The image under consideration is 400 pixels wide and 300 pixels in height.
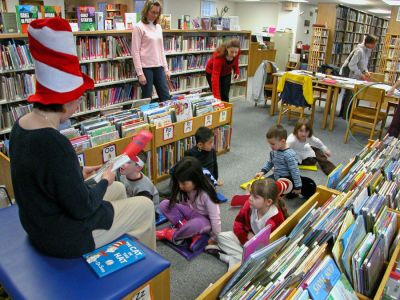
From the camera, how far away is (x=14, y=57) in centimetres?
314

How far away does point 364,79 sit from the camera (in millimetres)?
5445

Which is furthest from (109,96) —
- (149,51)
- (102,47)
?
(149,51)

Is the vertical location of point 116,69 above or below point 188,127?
above

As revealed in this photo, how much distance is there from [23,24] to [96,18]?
863 millimetres

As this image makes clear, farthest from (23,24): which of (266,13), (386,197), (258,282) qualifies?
(266,13)

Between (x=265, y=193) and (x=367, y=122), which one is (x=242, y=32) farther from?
(x=265, y=193)

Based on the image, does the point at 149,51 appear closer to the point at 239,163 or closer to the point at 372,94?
the point at 239,163

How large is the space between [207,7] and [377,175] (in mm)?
11528

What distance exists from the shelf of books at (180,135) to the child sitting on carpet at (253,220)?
1.06 m

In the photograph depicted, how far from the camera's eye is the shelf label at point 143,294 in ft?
4.07

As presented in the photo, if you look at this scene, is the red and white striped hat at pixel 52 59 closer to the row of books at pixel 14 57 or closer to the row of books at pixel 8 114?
the row of books at pixel 14 57

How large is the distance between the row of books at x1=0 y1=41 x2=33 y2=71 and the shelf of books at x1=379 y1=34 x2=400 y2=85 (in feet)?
24.2

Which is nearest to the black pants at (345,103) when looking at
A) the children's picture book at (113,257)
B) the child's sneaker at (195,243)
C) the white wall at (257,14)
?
the child's sneaker at (195,243)

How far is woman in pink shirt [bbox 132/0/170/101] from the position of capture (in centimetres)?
356
